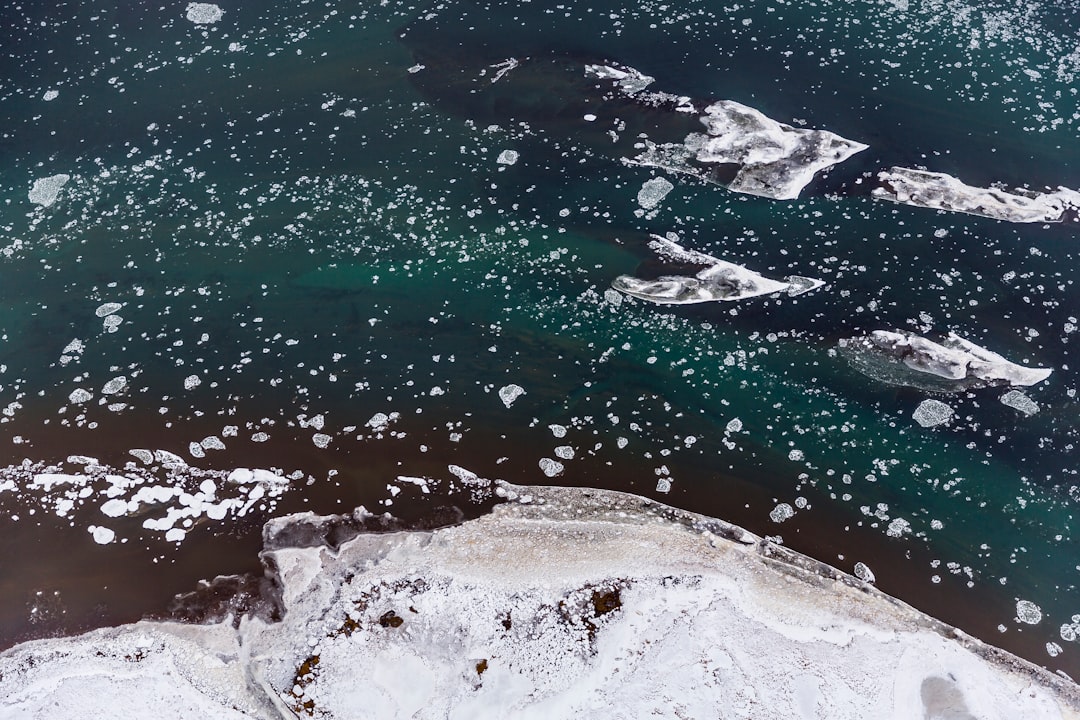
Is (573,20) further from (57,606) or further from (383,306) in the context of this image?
(57,606)

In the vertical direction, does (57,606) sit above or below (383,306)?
below

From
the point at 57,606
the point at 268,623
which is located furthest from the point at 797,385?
the point at 57,606

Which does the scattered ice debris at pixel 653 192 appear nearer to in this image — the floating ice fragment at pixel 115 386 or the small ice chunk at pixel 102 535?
the floating ice fragment at pixel 115 386

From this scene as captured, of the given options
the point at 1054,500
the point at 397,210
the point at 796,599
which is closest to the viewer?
the point at 796,599

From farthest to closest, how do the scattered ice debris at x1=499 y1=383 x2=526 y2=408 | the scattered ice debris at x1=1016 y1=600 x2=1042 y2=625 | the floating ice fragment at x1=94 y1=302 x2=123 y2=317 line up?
the floating ice fragment at x1=94 y1=302 x2=123 y2=317
the scattered ice debris at x1=499 y1=383 x2=526 y2=408
the scattered ice debris at x1=1016 y1=600 x2=1042 y2=625

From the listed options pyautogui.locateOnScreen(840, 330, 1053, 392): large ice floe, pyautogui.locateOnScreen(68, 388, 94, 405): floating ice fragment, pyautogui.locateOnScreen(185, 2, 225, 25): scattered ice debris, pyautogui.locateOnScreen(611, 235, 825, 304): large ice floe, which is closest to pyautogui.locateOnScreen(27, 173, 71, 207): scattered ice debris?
pyautogui.locateOnScreen(68, 388, 94, 405): floating ice fragment

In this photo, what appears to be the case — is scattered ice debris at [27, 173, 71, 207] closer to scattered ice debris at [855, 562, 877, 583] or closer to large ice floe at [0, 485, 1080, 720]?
large ice floe at [0, 485, 1080, 720]

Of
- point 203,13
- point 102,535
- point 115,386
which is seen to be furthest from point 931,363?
point 203,13
